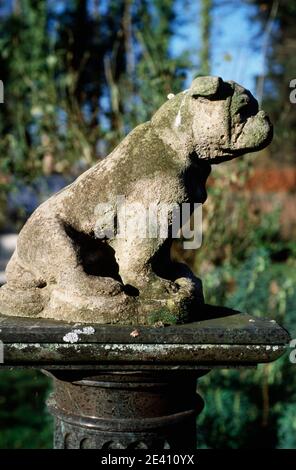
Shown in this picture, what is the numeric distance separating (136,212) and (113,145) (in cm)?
326

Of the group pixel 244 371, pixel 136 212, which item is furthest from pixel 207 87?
pixel 244 371

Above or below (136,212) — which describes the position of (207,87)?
above

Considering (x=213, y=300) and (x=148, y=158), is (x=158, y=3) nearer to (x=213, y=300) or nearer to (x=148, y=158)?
(x=213, y=300)

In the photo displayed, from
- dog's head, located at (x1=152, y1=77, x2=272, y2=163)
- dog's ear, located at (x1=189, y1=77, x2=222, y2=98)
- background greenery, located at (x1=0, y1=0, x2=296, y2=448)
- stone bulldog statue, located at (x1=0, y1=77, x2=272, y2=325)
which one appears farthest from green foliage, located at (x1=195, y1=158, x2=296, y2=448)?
dog's ear, located at (x1=189, y1=77, x2=222, y2=98)

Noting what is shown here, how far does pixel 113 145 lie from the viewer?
536 cm

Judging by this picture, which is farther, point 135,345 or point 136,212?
point 136,212

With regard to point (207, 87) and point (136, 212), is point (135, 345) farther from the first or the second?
point (207, 87)

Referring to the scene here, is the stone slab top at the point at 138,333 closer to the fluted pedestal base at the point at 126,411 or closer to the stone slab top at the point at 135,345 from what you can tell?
the stone slab top at the point at 135,345

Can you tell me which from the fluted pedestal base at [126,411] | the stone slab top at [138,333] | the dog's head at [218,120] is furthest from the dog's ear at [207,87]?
the fluted pedestal base at [126,411]

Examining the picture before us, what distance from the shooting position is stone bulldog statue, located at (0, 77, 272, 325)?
2.14 metres

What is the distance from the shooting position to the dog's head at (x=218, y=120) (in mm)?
2180

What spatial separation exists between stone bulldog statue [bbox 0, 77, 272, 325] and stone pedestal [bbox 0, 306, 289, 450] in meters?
0.11

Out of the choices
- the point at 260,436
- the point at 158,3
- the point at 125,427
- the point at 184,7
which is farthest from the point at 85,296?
the point at 184,7
